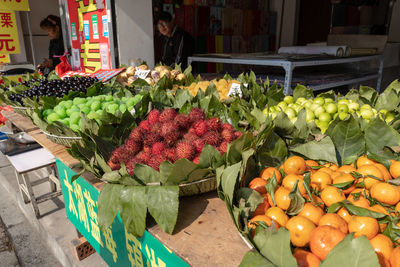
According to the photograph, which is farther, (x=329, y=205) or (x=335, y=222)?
(x=329, y=205)

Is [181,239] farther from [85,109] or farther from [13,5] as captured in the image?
[13,5]

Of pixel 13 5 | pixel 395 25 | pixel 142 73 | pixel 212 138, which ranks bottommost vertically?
pixel 212 138

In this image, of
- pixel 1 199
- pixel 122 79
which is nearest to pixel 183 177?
pixel 122 79

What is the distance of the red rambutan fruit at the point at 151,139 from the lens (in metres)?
1.10

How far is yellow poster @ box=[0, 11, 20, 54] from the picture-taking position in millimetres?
4094

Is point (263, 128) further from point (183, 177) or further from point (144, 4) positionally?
point (144, 4)

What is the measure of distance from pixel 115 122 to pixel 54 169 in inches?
68.6

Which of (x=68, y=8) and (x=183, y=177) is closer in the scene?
(x=183, y=177)

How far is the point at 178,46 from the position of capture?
3609 millimetres

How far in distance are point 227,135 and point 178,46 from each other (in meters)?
2.75

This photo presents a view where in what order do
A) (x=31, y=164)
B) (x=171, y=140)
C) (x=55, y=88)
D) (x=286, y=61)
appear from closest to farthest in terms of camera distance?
(x=171, y=140) < (x=55, y=88) < (x=31, y=164) < (x=286, y=61)

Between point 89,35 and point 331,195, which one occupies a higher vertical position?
point 89,35

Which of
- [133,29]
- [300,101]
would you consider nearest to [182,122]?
[300,101]

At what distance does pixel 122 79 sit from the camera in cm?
250
